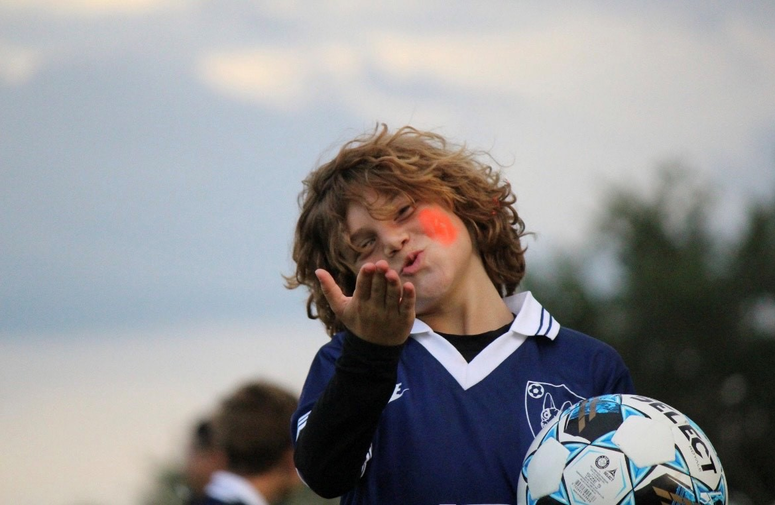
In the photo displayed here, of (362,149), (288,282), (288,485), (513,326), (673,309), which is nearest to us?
(513,326)

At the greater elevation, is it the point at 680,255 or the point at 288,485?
the point at 288,485

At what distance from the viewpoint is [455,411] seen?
2.87 metres

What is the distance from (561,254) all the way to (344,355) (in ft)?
48.6

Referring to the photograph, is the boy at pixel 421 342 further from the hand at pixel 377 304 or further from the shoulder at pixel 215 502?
the shoulder at pixel 215 502

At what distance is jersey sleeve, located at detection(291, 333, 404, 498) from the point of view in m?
2.53

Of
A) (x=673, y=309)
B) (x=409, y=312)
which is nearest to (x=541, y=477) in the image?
(x=409, y=312)

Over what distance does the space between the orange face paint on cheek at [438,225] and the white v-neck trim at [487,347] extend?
0.82 ft

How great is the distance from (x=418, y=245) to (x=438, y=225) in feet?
0.48

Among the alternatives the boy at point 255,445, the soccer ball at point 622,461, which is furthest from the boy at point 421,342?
the boy at point 255,445

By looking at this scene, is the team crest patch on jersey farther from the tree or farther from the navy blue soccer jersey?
the tree

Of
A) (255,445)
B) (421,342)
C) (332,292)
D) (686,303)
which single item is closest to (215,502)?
(255,445)

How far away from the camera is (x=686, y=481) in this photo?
251 cm

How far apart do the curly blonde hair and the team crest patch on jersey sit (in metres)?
0.55

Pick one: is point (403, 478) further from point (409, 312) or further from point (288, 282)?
point (288, 282)
